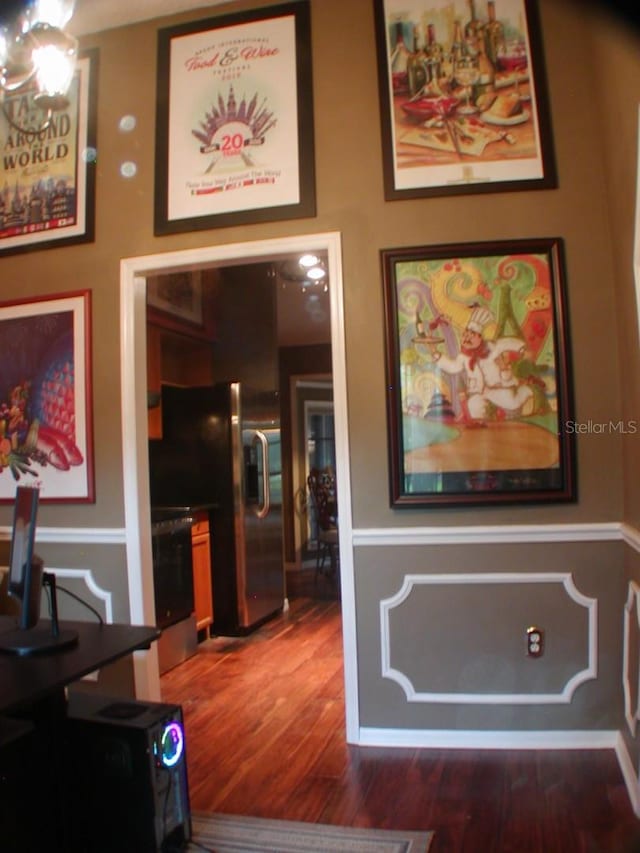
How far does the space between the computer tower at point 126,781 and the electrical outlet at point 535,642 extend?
1412mm

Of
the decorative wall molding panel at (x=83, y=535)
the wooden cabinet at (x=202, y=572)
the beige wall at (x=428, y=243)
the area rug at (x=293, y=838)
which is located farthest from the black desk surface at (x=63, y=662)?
the wooden cabinet at (x=202, y=572)

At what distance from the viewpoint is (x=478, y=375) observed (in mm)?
2562

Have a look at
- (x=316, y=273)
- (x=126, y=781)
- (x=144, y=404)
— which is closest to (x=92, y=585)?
(x=144, y=404)

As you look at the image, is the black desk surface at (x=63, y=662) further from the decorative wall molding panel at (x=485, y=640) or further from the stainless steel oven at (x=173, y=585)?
the stainless steel oven at (x=173, y=585)

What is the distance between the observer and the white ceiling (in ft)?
9.38

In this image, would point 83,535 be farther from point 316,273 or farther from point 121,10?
point 316,273

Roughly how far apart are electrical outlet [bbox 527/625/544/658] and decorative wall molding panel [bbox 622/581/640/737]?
0.31 m

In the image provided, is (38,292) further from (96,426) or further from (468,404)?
(468,404)

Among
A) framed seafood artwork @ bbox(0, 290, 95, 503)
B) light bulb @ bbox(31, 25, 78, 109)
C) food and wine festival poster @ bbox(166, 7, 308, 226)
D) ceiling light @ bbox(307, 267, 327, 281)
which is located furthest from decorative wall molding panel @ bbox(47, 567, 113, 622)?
ceiling light @ bbox(307, 267, 327, 281)

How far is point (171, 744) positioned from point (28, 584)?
2.19 feet

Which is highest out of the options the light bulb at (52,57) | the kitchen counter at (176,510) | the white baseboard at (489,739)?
the light bulb at (52,57)

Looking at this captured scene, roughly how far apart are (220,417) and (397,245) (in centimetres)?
219

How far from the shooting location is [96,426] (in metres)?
2.94

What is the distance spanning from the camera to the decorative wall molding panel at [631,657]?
223 centimetres
